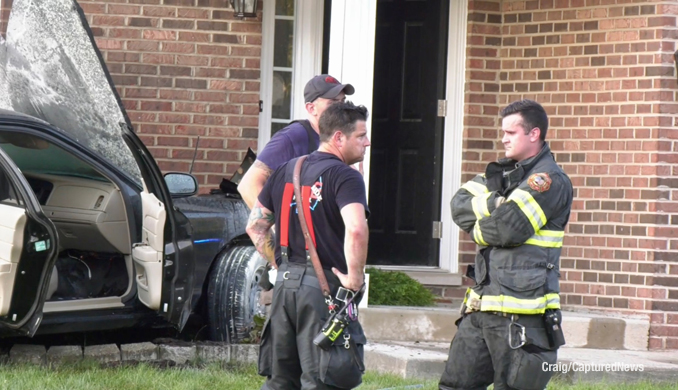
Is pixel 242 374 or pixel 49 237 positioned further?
pixel 242 374

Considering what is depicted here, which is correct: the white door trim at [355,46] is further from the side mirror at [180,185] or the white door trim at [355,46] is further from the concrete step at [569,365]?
the side mirror at [180,185]

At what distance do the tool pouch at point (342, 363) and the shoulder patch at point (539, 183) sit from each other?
98cm

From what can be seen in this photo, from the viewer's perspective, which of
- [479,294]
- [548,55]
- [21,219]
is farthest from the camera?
[548,55]

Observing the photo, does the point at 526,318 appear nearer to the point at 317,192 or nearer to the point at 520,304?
the point at 520,304

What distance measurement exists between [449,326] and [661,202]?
72.6 inches

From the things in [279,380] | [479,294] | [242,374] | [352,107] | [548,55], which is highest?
[548,55]

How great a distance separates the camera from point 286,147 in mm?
4875

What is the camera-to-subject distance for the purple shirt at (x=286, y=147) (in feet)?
15.9

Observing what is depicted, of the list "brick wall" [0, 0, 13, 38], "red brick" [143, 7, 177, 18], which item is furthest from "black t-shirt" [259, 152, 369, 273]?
"brick wall" [0, 0, 13, 38]

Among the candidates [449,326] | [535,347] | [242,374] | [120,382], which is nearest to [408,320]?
[449,326]

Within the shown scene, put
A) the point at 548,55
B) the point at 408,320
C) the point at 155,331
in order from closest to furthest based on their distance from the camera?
1. the point at 155,331
2. the point at 408,320
3. the point at 548,55

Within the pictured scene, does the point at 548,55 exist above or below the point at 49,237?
above

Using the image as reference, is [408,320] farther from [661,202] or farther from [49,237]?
[49,237]

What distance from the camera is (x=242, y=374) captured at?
6.13 meters
